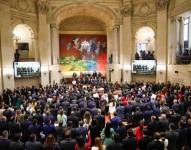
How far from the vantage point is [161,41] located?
22.8m

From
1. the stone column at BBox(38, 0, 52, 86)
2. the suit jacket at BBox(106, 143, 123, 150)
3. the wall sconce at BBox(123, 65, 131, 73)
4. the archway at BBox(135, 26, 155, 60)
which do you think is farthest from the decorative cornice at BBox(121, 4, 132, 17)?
the suit jacket at BBox(106, 143, 123, 150)

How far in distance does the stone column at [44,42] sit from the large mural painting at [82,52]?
25.4 feet

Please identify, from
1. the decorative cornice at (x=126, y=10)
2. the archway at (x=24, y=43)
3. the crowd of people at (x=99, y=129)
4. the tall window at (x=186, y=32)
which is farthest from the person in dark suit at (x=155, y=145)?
the decorative cornice at (x=126, y=10)

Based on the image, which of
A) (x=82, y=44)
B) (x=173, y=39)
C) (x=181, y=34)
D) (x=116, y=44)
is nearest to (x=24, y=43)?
(x=116, y=44)

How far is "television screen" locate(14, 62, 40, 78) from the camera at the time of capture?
2092cm

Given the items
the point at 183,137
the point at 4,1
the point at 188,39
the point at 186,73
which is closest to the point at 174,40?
the point at 188,39

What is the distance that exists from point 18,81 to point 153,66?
1208cm

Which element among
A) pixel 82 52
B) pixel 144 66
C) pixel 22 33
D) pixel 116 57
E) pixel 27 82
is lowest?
pixel 27 82

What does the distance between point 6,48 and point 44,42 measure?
16.3ft

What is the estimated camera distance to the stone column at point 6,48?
19641 millimetres

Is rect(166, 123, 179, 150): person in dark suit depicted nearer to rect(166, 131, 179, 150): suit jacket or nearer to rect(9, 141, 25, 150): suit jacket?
rect(166, 131, 179, 150): suit jacket

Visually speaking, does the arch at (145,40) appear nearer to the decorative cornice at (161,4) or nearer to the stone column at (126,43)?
the stone column at (126,43)

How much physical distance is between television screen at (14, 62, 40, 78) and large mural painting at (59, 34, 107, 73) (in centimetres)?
943

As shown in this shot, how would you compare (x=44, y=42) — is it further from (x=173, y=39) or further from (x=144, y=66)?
(x=173, y=39)
